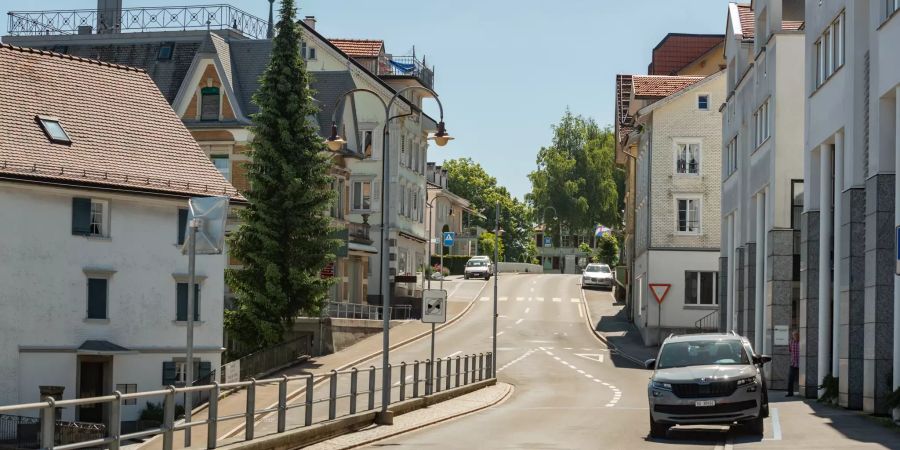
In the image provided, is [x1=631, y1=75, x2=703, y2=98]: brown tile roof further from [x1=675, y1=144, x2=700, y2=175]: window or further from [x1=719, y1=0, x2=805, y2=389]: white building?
[x1=719, y1=0, x2=805, y2=389]: white building

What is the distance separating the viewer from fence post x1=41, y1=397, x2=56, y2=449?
50.3 feet

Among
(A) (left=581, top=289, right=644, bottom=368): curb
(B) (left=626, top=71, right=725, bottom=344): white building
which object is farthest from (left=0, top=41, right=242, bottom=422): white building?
(B) (left=626, top=71, right=725, bottom=344): white building

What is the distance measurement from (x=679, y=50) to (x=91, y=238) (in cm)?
5937

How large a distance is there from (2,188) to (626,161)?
5992cm

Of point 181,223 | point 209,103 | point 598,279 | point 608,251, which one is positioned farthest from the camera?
point 608,251

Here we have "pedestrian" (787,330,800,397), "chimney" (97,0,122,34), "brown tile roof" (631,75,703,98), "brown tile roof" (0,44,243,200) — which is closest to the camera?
"pedestrian" (787,330,800,397)

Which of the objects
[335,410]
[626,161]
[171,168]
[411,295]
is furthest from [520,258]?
[335,410]

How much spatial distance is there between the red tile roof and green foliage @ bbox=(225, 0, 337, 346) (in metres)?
46.0

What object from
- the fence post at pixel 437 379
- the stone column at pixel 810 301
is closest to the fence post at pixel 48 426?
the fence post at pixel 437 379

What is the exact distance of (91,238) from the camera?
47125 mm

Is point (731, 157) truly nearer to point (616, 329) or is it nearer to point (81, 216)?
point (616, 329)

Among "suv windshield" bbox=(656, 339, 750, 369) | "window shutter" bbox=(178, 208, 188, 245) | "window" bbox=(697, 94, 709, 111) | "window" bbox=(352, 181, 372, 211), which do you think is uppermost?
"window" bbox=(697, 94, 709, 111)

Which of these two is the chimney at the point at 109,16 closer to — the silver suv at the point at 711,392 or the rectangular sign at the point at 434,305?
the rectangular sign at the point at 434,305

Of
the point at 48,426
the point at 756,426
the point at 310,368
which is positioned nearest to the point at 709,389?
the point at 756,426
